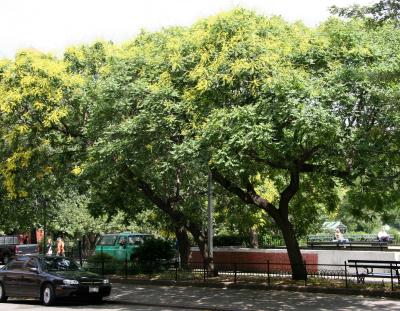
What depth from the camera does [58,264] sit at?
17141mm

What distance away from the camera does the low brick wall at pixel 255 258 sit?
22.3 metres

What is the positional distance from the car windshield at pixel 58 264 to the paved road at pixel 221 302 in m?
1.08

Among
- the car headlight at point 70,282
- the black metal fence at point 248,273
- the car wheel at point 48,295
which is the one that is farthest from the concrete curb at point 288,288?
the car wheel at point 48,295

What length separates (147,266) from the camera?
23234 mm

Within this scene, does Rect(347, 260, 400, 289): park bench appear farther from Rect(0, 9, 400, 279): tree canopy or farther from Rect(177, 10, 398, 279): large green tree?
Rect(177, 10, 398, 279): large green tree

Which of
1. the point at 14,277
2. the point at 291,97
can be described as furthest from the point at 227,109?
the point at 14,277

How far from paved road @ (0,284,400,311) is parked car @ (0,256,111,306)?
1.14ft

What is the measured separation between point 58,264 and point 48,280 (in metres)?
1.08

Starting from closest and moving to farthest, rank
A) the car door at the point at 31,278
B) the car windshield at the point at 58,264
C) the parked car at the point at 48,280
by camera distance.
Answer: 1. the parked car at the point at 48,280
2. the car door at the point at 31,278
3. the car windshield at the point at 58,264

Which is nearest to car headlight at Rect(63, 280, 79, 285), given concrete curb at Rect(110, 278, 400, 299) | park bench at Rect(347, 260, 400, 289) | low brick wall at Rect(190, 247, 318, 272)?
concrete curb at Rect(110, 278, 400, 299)

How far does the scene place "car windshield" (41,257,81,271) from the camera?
661 inches

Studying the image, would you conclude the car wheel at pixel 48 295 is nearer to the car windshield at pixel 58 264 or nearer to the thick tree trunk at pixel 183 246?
the car windshield at pixel 58 264

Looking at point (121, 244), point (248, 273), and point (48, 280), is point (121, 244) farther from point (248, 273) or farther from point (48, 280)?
point (48, 280)

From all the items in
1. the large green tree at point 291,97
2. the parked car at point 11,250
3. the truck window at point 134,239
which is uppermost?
the large green tree at point 291,97
